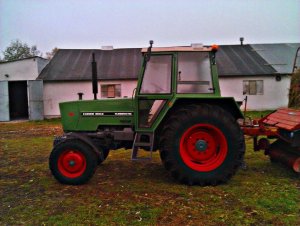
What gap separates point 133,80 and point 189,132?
45.7ft

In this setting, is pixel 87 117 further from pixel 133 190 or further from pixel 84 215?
pixel 84 215

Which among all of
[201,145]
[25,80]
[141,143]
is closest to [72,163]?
[141,143]

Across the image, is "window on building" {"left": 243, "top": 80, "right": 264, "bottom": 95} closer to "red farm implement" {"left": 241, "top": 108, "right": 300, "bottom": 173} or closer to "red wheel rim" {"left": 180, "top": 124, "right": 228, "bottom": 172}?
"red farm implement" {"left": 241, "top": 108, "right": 300, "bottom": 173}

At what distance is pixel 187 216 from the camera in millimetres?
3830

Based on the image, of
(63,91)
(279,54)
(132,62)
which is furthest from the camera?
(279,54)

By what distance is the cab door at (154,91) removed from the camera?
511 centimetres

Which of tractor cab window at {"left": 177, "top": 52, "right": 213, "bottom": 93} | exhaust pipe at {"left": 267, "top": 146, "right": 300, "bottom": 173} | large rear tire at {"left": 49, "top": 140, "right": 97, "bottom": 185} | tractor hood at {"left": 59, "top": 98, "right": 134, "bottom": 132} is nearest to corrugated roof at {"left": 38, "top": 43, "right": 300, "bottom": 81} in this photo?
tractor hood at {"left": 59, "top": 98, "right": 134, "bottom": 132}

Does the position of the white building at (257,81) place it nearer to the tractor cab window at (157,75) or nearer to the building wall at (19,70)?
the building wall at (19,70)

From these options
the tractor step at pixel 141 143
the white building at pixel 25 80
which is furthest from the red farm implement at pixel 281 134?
the white building at pixel 25 80

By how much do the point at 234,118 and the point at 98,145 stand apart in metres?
2.42

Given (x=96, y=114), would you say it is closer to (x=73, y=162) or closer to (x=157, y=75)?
(x=73, y=162)

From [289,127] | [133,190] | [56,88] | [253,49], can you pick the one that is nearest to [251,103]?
[253,49]

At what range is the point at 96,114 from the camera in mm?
5617

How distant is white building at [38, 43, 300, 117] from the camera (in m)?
18.5
